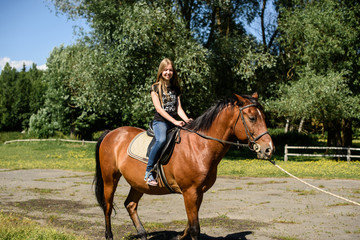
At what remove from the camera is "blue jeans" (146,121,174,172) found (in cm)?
534

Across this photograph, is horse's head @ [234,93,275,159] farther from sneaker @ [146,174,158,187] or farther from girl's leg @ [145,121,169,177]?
sneaker @ [146,174,158,187]

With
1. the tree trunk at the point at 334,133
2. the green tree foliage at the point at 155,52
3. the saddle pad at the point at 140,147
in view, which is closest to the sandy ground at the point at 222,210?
the saddle pad at the point at 140,147

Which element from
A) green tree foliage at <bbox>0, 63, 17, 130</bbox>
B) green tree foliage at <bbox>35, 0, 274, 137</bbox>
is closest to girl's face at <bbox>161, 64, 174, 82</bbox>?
green tree foliage at <bbox>35, 0, 274, 137</bbox>

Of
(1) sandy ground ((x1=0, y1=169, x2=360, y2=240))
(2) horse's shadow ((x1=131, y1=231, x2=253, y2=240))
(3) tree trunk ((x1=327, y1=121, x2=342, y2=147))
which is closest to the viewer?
(2) horse's shadow ((x1=131, y1=231, x2=253, y2=240))

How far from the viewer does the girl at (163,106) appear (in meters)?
5.36

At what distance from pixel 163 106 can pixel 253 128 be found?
4.91 feet

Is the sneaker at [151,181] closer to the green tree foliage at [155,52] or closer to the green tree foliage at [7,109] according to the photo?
the green tree foliage at [155,52]

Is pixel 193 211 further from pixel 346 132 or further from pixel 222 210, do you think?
pixel 346 132

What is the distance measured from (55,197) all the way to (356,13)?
Answer: 20594 millimetres

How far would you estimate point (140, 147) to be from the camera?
5.88 m

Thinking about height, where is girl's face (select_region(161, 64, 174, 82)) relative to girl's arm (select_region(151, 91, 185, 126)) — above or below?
above

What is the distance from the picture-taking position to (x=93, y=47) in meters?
22.9

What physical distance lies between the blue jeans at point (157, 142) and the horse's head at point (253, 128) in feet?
3.62

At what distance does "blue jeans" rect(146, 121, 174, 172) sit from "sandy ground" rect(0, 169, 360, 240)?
1.52 m
